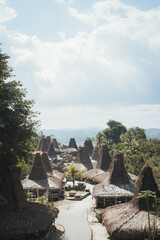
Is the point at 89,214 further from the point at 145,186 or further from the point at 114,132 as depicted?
the point at 114,132

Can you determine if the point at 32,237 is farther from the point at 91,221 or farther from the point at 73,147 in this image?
the point at 73,147

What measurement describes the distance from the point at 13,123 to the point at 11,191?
11.5 ft

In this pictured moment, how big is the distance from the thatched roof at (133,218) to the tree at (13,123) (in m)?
6.33

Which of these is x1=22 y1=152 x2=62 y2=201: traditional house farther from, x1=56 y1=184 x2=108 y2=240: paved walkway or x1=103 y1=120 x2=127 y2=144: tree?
x1=103 y1=120 x2=127 y2=144: tree

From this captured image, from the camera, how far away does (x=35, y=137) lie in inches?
572

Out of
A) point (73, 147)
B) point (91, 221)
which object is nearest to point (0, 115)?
point (91, 221)

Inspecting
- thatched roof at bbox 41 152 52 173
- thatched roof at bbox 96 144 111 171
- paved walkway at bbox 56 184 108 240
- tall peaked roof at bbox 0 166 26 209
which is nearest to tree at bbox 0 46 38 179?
tall peaked roof at bbox 0 166 26 209

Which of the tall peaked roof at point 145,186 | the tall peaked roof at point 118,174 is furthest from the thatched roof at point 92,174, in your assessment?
the tall peaked roof at point 145,186

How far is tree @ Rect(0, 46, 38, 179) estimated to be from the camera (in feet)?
39.9

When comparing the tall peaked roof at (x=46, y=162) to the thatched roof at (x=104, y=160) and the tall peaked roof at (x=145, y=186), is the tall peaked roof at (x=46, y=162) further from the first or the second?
the tall peaked roof at (x=145, y=186)

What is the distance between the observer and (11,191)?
11.5m

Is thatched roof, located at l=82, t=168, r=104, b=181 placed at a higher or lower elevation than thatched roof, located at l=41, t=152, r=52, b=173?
lower

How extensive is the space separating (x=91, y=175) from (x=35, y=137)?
13.6 meters

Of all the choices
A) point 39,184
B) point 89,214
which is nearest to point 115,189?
point 89,214
